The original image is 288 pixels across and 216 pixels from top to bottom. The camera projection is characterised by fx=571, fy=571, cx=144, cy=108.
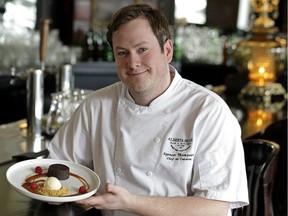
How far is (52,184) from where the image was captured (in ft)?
5.47

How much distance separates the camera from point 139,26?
1815mm

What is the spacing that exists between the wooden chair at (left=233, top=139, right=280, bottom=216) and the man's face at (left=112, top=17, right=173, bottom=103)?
791mm

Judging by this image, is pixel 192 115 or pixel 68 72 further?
pixel 68 72

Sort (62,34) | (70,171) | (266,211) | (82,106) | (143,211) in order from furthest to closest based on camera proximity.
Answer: (62,34)
(266,211)
(82,106)
(70,171)
(143,211)

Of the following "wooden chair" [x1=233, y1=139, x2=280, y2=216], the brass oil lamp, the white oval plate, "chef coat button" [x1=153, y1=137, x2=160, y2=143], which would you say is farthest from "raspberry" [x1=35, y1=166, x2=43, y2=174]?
the brass oil lamp

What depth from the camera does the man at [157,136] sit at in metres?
1.81

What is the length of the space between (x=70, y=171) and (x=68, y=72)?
4.09ft

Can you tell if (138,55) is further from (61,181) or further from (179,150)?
(61,181)

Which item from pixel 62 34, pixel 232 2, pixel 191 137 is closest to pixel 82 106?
pixel 191 137

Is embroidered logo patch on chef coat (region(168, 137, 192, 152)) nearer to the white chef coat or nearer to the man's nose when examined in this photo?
the white chef coat

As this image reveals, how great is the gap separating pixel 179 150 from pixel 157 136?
92 millimetres

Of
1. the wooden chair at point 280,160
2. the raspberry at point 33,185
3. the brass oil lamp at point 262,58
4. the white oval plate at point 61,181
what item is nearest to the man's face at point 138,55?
the white oval plate at point 61,181

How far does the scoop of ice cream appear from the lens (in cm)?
167

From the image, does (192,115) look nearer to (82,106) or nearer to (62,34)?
(82,106)
